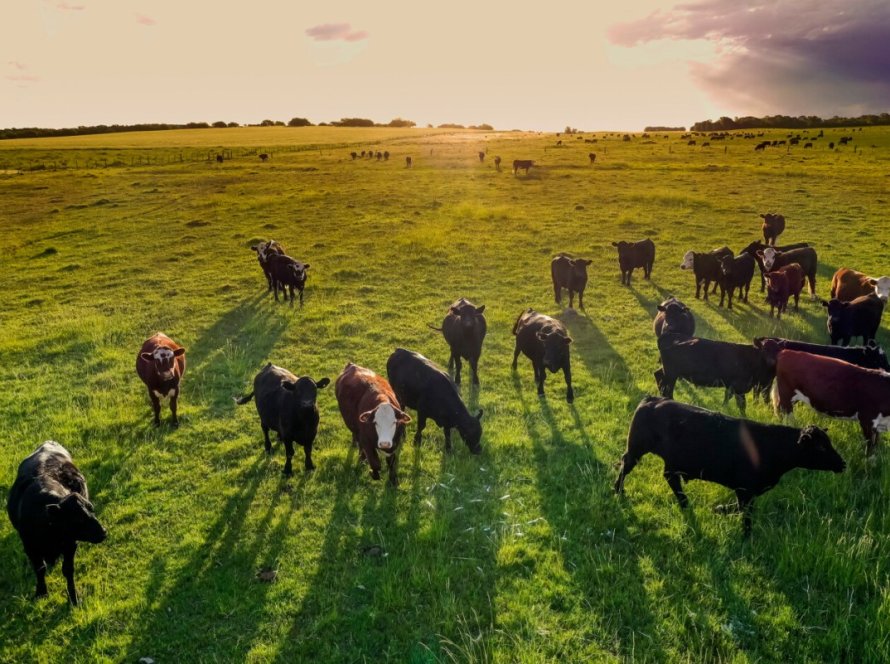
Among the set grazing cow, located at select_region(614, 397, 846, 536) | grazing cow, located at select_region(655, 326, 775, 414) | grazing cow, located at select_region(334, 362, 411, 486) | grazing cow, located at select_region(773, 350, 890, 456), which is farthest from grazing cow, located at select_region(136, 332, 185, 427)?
grazing cow, located at select_region(773, 350, 890, 456)

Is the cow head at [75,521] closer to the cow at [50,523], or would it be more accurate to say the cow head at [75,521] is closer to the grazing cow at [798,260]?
the cow at [50,523]

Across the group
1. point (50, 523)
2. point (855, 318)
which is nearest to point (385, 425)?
point (50, 523)

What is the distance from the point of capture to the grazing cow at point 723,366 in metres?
9.45

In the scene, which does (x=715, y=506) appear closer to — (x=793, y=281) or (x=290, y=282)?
(x=793, y=281)

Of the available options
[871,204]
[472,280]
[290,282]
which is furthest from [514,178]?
[290,282]

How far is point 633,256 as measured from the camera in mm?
18531

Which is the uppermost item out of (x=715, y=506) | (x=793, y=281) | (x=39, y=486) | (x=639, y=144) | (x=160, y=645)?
(x=639, y=144)

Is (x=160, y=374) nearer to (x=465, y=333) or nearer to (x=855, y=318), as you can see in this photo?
(x=465, y=333)

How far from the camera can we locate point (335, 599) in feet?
19.0

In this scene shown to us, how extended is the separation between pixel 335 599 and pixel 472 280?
46.4ft

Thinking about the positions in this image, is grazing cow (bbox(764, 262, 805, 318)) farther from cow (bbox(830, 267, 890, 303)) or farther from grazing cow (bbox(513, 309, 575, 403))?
grazing cow (bbox(513, 309, 575, 403))

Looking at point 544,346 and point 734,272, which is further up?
point 734,272

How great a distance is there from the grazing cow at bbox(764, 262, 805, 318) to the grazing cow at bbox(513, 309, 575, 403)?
23.6 ft

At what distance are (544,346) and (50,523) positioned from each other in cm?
801
